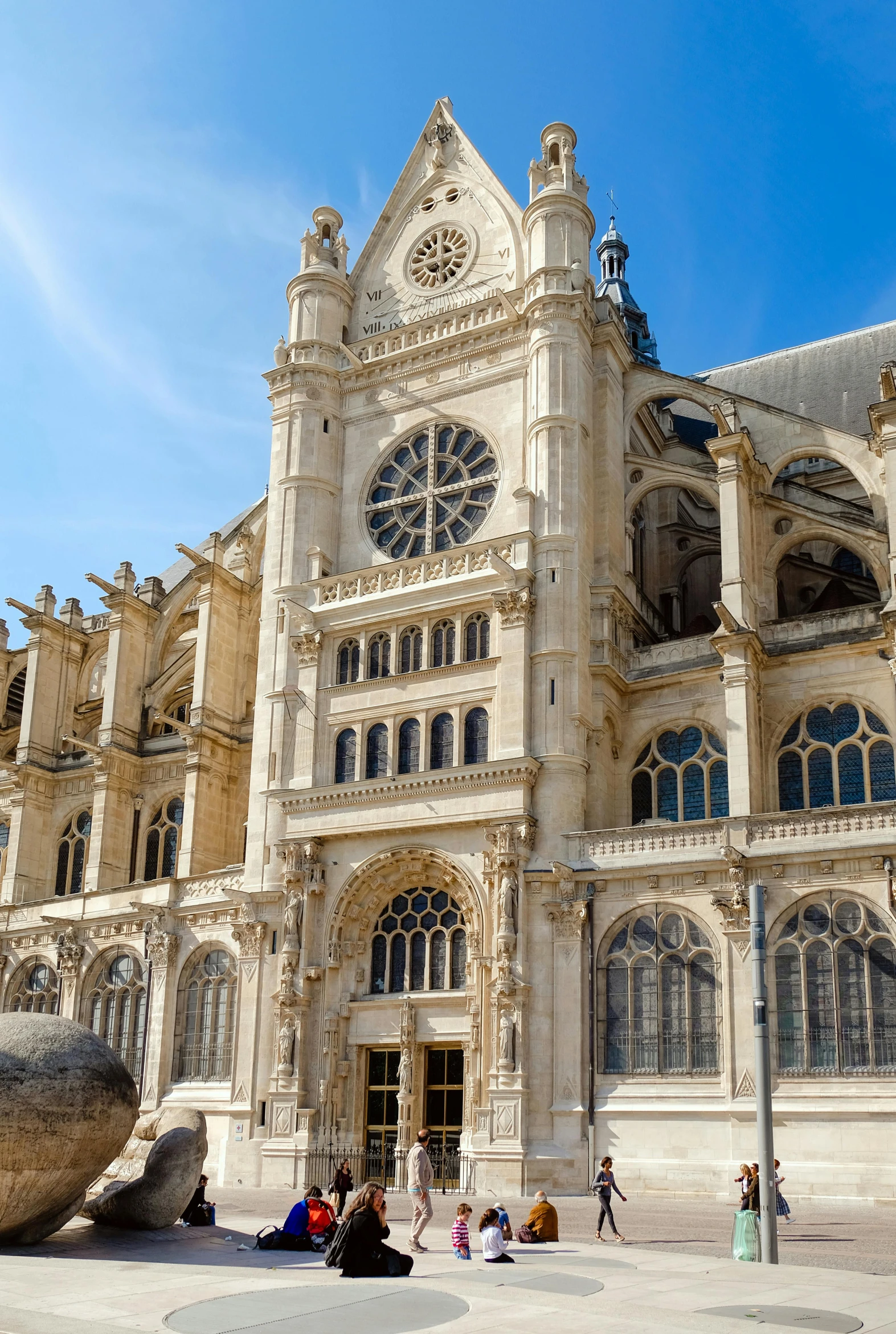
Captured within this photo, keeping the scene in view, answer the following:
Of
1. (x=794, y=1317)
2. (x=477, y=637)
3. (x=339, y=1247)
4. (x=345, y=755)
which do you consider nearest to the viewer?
(x=794, y=1317)

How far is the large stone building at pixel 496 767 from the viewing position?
26.7 metres

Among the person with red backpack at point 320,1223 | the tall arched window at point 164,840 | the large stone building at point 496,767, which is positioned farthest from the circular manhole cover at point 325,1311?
the tall arched window at point 164,840

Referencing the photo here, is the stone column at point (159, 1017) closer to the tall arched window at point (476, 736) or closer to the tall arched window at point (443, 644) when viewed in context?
the tall arched window at point (476, 736)

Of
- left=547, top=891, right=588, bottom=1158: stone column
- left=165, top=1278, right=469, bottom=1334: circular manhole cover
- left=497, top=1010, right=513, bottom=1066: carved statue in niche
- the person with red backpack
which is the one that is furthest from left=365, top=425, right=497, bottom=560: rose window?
left=165, top=1278, right=469, bottom=1334: circular manhole cover

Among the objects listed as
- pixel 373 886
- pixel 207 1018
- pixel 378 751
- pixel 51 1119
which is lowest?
pixel 51 1119

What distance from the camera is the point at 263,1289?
42.8ft

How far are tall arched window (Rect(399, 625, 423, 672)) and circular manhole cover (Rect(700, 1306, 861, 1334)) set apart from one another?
2261 cm

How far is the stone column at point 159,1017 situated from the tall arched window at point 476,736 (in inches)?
383

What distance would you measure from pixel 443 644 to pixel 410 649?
3.28ft

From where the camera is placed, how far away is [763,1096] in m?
15.5

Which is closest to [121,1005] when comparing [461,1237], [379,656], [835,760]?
[379,656]

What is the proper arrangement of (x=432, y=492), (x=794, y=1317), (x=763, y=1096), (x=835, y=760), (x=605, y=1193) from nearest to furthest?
(x=794, y=1317) < (x=763, y=1096) < (x=605, y=1193) < (x=835, y=760) < (x=432, y=492)

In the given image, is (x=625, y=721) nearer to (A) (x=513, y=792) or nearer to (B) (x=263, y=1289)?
(A) (x=513, y=792)

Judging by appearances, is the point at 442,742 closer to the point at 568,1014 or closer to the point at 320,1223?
the point at 568,1014
